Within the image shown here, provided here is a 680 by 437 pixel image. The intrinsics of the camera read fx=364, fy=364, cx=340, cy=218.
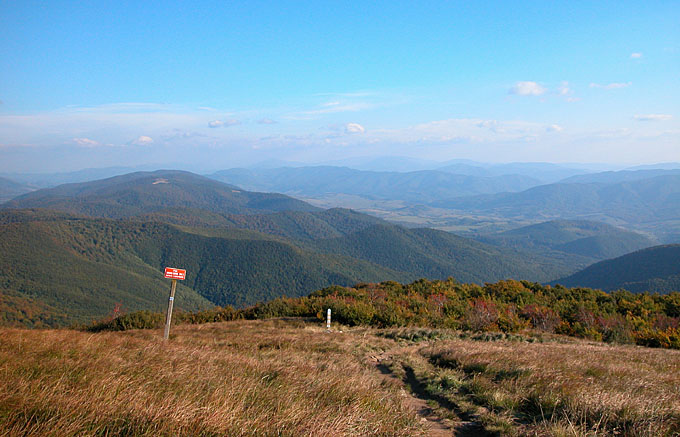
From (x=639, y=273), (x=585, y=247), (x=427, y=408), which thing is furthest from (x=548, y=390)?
(x=585, y=247)

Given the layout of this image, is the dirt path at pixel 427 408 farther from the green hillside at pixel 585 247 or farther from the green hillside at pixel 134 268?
the green hillside at pixel 585 247

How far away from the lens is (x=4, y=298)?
58.4 metres

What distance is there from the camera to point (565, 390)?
16.9ft

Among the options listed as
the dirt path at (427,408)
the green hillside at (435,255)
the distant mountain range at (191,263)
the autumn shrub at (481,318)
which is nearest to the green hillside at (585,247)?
the green hillside at (435,255)

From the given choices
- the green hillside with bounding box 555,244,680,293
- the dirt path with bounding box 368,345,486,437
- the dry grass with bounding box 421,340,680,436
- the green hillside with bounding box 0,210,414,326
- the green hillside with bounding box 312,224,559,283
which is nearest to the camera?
the dry grass with bounding box 421,340,680,436

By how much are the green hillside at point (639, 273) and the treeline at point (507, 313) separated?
6999 cm

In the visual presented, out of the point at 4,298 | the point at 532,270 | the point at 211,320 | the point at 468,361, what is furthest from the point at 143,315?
the point at 532,270

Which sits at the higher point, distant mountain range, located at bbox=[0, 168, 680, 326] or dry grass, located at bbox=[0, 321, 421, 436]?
dry grass, located at bbox=[0, 321, 421, 436]

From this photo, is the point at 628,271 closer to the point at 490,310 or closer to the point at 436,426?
the point at 490,310

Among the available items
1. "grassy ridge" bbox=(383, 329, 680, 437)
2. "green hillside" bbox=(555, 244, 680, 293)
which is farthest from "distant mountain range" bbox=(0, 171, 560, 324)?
"grassy ridge" bbox=(383, 329, 680, 437)

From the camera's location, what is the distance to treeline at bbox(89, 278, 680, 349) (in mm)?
13938

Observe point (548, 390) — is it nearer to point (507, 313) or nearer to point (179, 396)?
point (179, 396)

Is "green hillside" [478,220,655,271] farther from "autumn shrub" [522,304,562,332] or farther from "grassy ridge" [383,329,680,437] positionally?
"grassy ridge" [383,329,680,437]

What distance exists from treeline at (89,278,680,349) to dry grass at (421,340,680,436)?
584 cm
